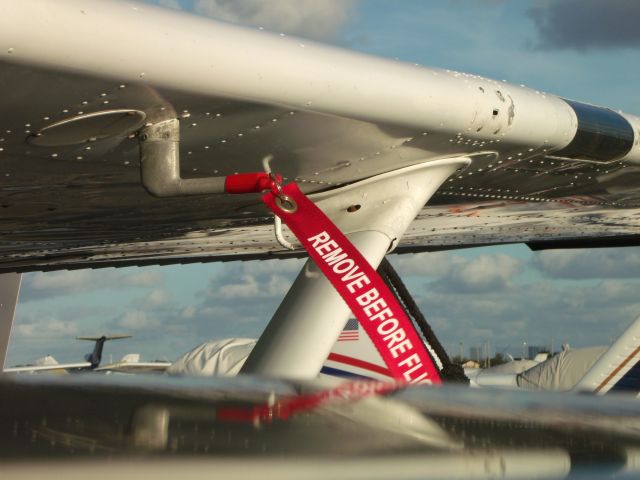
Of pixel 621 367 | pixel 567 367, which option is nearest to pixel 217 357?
pixel 567 367

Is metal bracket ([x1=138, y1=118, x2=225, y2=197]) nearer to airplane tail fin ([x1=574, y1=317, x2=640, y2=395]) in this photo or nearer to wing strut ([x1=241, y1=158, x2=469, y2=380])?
wing strut ([x1=241, y1=158, x2=469, y2=380])

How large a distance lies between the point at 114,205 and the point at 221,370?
1656 cm

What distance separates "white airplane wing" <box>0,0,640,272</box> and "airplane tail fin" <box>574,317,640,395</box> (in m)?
3.93

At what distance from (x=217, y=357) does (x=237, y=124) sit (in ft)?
64.5

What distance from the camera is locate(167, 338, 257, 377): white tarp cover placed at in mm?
24797

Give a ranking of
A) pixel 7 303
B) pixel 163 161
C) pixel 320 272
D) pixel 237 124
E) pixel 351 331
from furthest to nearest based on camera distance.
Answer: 1. pixel 351 331
2. pixel 7 303
3. pixel 320 272
4. pixel 237 124
5. pixel 163 161

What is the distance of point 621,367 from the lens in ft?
45.8

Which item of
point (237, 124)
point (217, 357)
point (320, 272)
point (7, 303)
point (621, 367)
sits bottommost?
point (320, 272)

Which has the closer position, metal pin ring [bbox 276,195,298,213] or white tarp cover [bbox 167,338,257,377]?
metal pin ring [bbox 276,195,298,213]

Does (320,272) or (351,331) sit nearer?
(320,272)

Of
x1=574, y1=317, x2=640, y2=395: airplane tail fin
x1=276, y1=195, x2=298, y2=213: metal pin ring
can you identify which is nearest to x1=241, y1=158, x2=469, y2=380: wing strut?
x1=276, y1=195, x2=298, y2=213: metal pin ring

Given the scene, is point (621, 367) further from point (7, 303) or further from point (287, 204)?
point (7, 303)

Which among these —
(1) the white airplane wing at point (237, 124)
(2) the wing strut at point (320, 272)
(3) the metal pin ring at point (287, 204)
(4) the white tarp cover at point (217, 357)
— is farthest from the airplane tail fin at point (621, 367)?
(4) the white tarp cover at point (217, 357)

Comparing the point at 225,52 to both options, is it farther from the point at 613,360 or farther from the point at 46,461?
the point at 613,360
